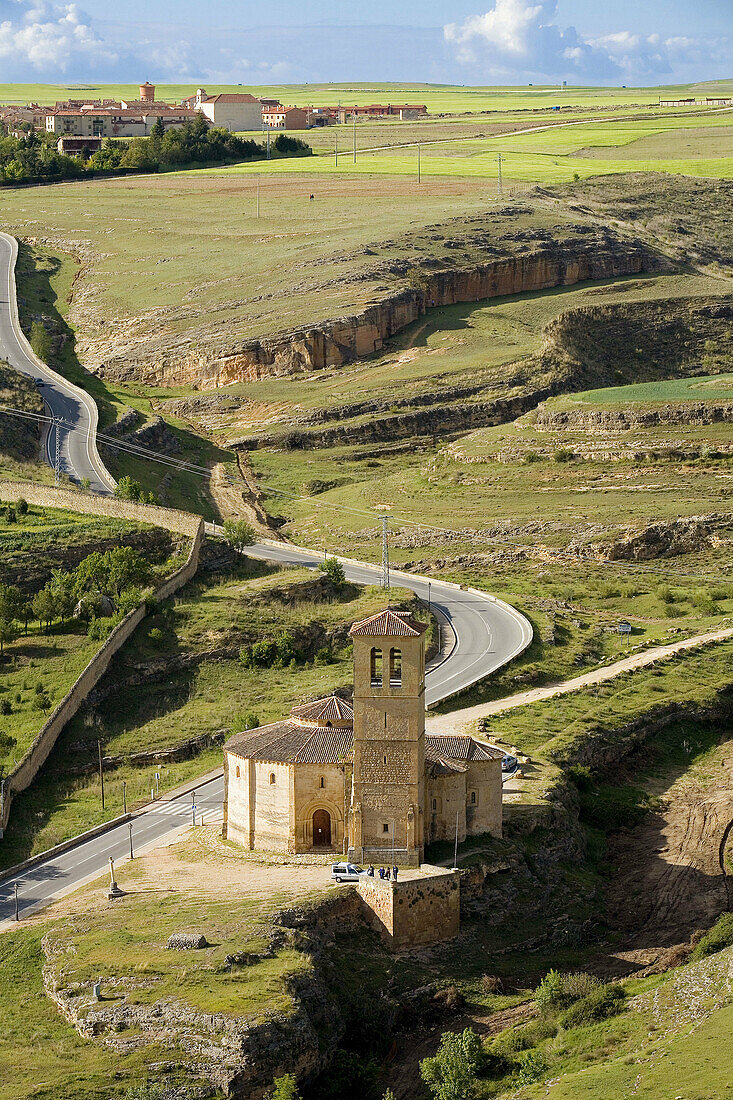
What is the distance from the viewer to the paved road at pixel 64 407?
97688 millimetres

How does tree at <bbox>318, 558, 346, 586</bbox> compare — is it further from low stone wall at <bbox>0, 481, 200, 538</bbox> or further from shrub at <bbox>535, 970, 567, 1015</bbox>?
shrub at <bbox>535, 970, 567, 1015</bbox>

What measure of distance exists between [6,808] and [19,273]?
102124 millimetres

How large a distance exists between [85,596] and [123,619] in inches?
117

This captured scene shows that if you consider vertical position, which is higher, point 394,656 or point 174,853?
point 394,656

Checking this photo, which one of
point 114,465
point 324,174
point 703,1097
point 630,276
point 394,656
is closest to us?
point 703,1097

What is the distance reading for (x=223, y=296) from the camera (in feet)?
468

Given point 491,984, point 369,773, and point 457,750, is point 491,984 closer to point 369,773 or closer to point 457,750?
point 369,773

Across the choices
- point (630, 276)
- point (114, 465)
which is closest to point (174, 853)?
point (114, 465)

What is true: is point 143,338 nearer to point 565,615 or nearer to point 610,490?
point 610,490

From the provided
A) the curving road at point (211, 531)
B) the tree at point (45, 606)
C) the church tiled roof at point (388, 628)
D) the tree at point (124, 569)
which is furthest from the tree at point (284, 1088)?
the tree at point (124, 569)

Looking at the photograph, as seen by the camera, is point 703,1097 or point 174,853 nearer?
point 703,1097

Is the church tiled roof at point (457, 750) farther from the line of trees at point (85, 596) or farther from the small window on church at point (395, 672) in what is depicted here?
the line of trees at point (85, 596)

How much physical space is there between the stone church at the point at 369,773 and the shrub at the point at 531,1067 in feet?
28.2

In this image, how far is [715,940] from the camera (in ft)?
174
